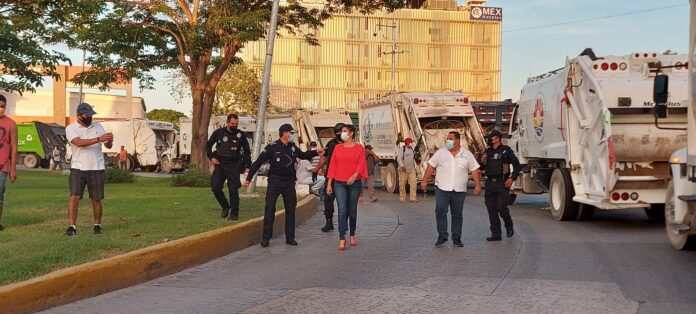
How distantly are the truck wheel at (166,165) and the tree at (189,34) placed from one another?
54.4 feet

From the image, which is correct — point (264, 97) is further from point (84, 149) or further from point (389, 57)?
point (389, 57)

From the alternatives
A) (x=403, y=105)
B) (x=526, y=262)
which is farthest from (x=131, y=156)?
(x=526, y=262)

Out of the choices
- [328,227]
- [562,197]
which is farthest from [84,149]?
[562,197]

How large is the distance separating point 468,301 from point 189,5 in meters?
18.9

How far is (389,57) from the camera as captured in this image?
87312 mm

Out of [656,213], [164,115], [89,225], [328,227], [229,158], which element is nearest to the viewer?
[89,225]

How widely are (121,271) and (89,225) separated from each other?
10.9 feet

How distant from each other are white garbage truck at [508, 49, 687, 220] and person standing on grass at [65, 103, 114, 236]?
309 inches

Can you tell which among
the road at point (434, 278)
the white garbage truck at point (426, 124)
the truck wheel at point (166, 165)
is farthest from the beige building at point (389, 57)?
the road at point (434, 278)

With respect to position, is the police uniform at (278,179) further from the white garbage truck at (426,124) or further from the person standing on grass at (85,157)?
the white garbage truck at (426,124)

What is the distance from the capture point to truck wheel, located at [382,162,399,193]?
23.7m

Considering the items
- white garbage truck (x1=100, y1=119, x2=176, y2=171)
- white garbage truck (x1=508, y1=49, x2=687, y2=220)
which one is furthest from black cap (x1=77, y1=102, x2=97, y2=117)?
white garbage truck (x1=100, y1=119, x2=176, y2=171)

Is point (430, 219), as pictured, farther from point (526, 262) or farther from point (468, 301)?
point (468, 301)

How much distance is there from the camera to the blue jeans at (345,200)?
1082cm
